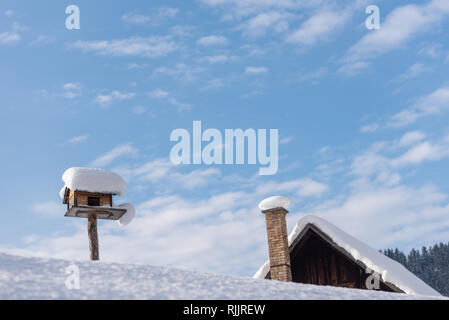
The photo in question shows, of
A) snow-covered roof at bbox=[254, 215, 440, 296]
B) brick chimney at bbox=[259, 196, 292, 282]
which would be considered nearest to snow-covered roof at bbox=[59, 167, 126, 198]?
brick chimney at bbox=[259, 196, 292, 282]

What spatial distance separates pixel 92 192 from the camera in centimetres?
1272

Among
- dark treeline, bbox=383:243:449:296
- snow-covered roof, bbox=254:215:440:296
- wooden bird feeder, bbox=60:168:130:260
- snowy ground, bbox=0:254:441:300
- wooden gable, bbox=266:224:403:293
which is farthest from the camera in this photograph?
dark treeline, bbox=383:243:449:296

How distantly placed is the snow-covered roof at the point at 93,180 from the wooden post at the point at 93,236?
56cm

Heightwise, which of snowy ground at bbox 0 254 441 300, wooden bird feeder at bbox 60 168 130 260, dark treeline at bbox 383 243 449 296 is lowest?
snowy ground at bbox 0 254 441 300

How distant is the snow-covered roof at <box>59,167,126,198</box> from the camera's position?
1261 cm

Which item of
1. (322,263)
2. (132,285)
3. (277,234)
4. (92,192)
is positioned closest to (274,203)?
(277,234)

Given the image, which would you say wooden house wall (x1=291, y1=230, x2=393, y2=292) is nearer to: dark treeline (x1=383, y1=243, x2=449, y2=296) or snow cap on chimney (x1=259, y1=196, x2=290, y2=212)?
snow cap on chimney (x1=259, y1=196, x2=290, y2=212)

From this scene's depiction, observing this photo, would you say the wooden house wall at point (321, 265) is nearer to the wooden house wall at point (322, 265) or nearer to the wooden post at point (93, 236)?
the wooden house wall at point (322, 265)

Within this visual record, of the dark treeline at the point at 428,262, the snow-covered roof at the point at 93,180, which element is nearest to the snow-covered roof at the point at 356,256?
the snow-covered roof at the point at 93,180

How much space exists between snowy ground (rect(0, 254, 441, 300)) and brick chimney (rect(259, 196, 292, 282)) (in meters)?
6.90

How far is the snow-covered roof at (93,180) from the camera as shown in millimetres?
12609

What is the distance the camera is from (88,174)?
41.8ft

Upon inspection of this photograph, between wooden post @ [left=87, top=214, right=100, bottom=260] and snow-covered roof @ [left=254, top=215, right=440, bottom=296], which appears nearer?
wooden post @ [left=87, top=214, right=100, bottom=260]

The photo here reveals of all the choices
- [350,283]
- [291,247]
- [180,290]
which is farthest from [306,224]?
[180,290]
